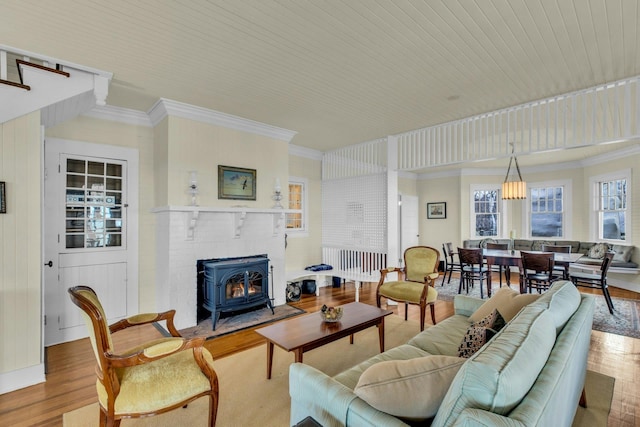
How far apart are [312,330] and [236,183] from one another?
252 centimetres

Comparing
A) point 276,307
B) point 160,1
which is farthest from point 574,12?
point 276,307

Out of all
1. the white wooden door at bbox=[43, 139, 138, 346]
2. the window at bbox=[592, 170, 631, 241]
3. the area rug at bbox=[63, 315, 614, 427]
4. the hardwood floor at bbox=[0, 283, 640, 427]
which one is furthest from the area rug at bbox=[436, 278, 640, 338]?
the white wooden door at bbox=[43, 139, 138, 346]

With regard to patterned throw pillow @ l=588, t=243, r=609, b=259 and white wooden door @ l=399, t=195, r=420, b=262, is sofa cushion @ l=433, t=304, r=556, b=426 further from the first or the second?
white wooden door @ l=399, t=195, r=420, b=262

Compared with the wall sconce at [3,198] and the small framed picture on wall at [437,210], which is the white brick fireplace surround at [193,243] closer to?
the wall sconce at [3,198]

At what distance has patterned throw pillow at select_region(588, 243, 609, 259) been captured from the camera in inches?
241

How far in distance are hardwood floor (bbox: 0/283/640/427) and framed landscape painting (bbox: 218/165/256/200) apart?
1823 mm

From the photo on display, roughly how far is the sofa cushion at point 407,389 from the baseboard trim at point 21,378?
120 inches

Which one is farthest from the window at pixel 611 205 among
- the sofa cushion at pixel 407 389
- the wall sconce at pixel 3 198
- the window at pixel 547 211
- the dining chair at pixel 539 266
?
the wall sconce at pixel 3 198

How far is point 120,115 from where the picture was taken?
3.92 meters

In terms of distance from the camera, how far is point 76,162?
366cm

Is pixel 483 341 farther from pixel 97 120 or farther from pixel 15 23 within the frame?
pixel 97 120

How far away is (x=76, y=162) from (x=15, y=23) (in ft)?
5.72

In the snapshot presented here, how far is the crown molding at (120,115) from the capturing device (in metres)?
3.76

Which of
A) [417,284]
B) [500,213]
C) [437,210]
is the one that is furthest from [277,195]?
[500,213]
